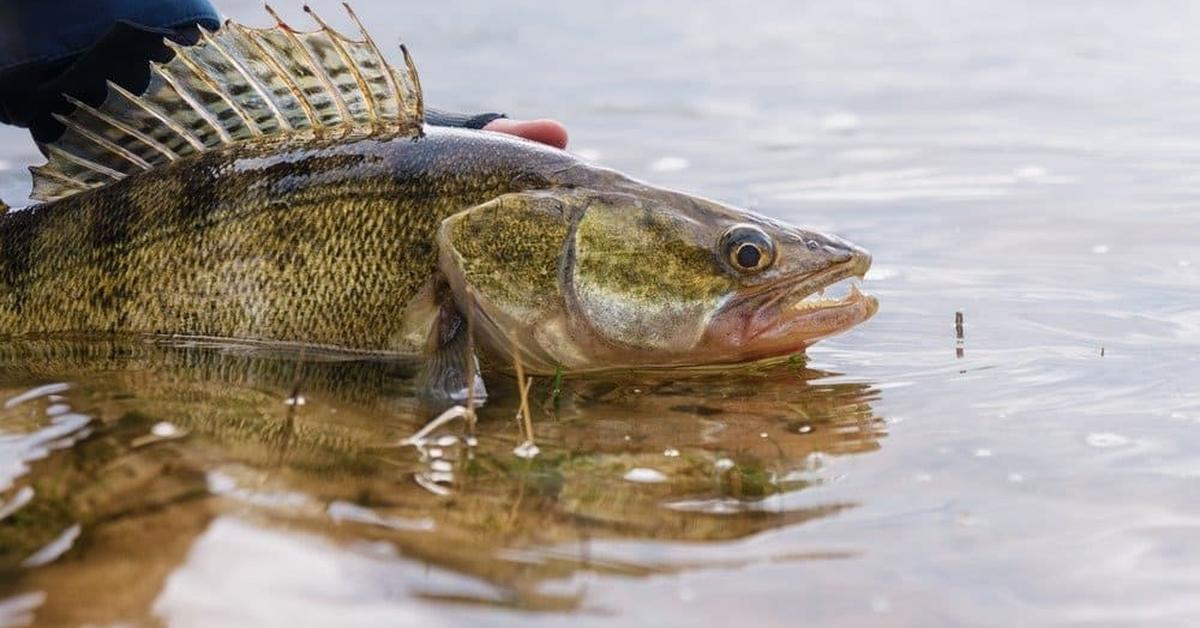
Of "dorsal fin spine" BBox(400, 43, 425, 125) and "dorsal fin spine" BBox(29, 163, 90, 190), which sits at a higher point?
"dorsal fin spine" BBox(400, 43, 425, 125)

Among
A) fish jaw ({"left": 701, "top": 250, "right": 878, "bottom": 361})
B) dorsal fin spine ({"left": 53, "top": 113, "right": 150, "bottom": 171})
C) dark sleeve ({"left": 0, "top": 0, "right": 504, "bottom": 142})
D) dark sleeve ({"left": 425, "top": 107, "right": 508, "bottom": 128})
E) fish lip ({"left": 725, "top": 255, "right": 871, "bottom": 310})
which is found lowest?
fish jaw ({"left": 701, "top": 250, "right": 878, "bottom": 361})

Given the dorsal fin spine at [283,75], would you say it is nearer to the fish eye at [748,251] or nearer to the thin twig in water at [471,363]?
the thin twig in water at [471,363]

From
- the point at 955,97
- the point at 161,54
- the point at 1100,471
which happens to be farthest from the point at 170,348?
the point at 955,97

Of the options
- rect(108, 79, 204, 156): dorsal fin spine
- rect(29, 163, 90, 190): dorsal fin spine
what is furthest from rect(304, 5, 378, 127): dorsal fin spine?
rect(29, 163, 90, 190): dorsal fin spine

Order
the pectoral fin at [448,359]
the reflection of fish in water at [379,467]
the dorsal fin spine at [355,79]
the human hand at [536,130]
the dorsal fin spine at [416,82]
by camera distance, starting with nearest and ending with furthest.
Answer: the reflection of fish in water at [379,467], the pectoral fin at [448,359], the dorsal fin spine at [416,82], the dorsal fin spine at [355,79], the human hand at [536,130]

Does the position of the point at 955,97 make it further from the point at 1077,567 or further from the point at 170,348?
the point at 1077,567

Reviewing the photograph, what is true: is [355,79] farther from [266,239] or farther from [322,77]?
[266,239]

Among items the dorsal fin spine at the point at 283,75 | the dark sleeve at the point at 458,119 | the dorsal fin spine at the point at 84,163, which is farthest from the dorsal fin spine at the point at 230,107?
the dark sleeve at the point at 458,119

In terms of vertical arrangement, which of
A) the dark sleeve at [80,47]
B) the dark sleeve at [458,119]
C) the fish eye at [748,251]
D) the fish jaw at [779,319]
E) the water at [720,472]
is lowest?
the water at [720,472]

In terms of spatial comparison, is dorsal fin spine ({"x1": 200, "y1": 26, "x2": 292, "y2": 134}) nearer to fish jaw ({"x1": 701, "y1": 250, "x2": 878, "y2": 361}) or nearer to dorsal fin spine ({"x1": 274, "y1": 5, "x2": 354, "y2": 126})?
dorsal fin spine ({"x1": 274, "y1": 5, "x2": 354, "y2": 126})

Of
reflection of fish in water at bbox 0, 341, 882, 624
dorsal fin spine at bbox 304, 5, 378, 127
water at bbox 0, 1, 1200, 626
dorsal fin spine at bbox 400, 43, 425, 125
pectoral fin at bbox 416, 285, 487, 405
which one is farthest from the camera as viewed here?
dorsal fin spine at bbox 304, 5, 378, 127
